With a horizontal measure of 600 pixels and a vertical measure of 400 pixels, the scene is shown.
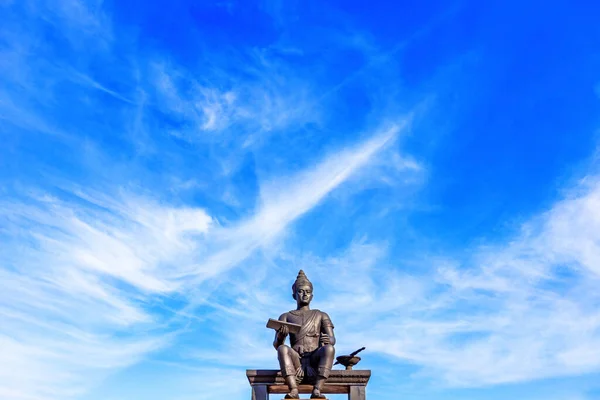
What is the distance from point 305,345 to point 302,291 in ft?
4.34

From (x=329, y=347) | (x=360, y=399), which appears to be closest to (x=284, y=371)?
(x=329, y=347)

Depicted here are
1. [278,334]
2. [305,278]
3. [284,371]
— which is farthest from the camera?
[305,278]

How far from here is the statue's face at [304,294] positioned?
47.8ft

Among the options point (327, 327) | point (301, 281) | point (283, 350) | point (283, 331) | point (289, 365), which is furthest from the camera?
point (301, 281)

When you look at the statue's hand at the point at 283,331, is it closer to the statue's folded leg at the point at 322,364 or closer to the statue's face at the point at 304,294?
the statue's folded leg at the point at 322,364

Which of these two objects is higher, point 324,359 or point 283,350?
point 283,350

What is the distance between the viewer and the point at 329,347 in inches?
515

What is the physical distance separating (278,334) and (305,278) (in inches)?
63.5

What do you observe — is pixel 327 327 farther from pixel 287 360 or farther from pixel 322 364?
pixel 287 360

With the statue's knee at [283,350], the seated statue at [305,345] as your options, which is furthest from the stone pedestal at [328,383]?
the statue's knee at [283,350]

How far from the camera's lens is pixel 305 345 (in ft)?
45.2

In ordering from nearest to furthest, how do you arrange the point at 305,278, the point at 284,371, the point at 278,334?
the point at 284,371, the point at 278,334, the point at 305,278

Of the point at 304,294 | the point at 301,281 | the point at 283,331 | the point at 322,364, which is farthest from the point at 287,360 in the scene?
the point at 301,281

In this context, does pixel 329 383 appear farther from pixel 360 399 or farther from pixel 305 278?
pixel 305 278
